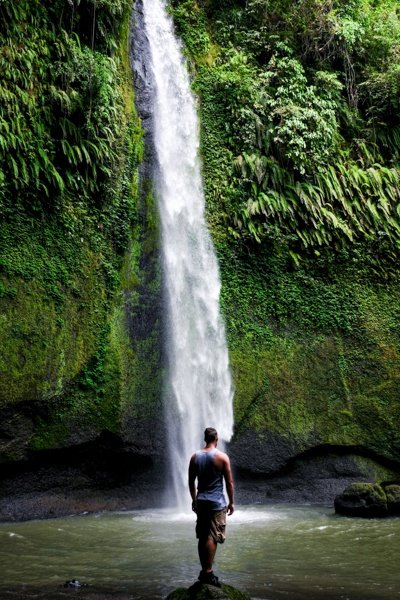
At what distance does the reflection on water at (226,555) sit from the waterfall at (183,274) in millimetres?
1935

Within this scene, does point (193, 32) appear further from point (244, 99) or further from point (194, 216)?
point (194, 216)

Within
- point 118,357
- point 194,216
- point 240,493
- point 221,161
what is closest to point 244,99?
point 221,161

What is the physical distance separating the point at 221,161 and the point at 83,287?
4.45 m

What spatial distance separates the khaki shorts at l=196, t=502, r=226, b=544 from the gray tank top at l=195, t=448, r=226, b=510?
Result: 5 centimetres

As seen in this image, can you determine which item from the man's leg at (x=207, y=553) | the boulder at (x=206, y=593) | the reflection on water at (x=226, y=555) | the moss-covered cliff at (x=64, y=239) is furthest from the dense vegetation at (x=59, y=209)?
the boulder at (x=206, y=593)

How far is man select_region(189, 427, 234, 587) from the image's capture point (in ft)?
16.5

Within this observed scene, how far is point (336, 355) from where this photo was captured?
500 inches

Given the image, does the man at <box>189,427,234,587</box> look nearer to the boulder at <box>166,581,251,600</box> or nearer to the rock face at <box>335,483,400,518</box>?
the boulder at <box>166,581,251,600</box>

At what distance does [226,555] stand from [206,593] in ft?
7.77

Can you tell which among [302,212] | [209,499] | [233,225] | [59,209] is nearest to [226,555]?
[209,499]

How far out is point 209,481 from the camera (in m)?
5.14

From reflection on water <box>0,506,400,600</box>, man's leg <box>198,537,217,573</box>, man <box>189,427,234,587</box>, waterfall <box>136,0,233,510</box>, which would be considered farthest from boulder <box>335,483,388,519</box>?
man's leg <box>198,537,217,573</box>

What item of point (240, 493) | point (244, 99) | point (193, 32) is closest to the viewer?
point (240, 493)

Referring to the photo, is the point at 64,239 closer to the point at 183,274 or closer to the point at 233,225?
the point at 183,274
